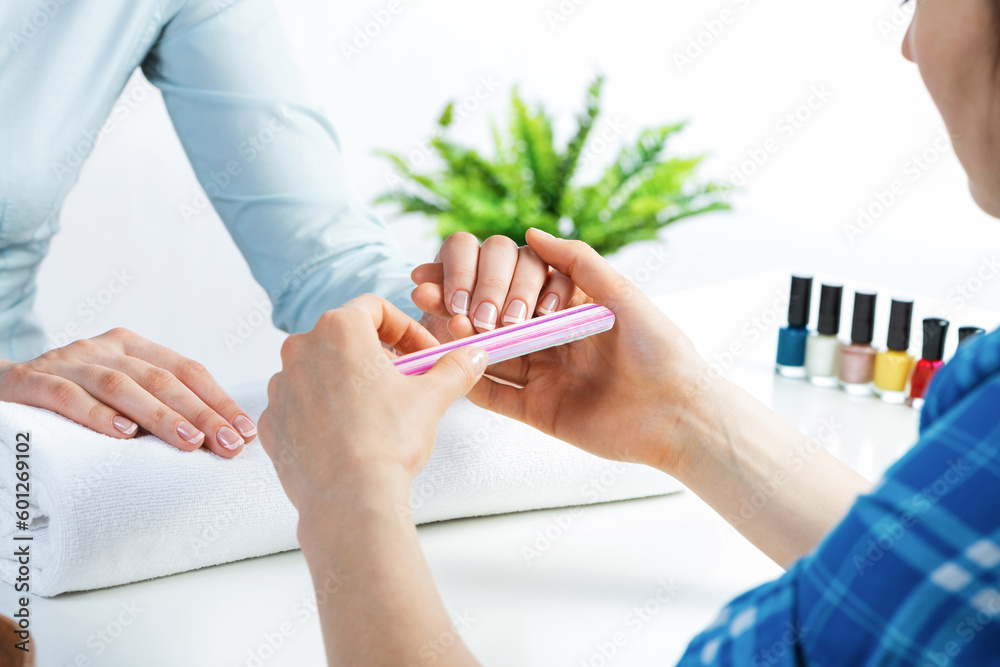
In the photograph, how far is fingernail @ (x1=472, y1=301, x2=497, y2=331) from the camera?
61 cm

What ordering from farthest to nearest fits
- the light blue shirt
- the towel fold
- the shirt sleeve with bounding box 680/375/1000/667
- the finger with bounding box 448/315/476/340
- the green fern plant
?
the green fern plant → the light blue shirt → the finger with bounding box 448/315/476/340 → the towel fold → the shirt sleeve with bounding box 680/375/1000/667

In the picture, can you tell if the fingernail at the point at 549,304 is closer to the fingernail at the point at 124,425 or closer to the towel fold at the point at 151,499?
the towel fold at the point at 151,499

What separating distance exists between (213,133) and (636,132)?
6.67ft

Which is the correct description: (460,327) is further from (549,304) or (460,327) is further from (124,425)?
(124,425)

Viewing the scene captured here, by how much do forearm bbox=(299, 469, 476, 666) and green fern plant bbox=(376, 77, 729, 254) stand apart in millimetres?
1806

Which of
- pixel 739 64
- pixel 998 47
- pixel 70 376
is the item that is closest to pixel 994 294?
pixel 739 64

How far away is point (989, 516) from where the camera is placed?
0.28m

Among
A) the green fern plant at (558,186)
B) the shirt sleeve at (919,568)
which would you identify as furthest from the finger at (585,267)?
the green fern plant at (558,186)

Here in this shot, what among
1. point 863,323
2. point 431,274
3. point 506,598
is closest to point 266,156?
point 431,274

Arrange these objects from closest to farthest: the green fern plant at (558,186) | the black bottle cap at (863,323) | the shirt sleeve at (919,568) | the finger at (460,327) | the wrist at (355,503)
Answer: the shirt sleeve at (919,568)
the wrist at (355,503)
the finger at (460,327)
the black bottle cap at (863,323)
the green fern plant at (558,186)

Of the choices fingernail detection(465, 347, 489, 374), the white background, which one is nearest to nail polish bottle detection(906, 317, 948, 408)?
fingernail detection(465, 347, 489, 374)

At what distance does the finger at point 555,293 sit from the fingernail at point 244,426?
0.24 meters

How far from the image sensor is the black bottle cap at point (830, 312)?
97 centimetres

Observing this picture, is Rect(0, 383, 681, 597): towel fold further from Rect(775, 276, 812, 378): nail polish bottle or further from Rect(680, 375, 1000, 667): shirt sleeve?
Rect(775, 276, 812, 378): nail polish bottle
